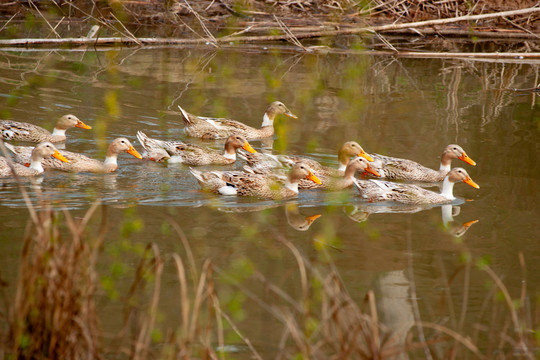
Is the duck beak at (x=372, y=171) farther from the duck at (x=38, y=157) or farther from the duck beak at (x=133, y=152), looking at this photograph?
the duck at (x=38, y=157)

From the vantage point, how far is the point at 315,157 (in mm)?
11508

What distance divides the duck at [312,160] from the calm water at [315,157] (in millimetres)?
507

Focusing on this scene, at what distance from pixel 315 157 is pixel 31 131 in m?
4.01

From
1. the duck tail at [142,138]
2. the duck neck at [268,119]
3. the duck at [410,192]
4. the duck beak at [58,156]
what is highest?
the duck neck at [268,119]

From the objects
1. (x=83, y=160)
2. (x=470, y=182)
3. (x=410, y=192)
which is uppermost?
(x=83, y=160)

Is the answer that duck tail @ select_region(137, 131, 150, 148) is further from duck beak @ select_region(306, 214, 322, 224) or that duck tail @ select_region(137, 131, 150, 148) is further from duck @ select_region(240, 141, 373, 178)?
duck beak @ select_region(306, 214, 322, 224)

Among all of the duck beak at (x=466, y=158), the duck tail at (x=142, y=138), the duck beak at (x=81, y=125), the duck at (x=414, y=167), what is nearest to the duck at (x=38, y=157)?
the duck tail at (x=142, y=138)

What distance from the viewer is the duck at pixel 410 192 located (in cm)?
964

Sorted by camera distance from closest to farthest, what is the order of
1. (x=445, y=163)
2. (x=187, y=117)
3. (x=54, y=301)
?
1. (x=54, y=301)
2. (x=445, y=163)
3. (x=187, y=117)

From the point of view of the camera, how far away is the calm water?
6.69 m

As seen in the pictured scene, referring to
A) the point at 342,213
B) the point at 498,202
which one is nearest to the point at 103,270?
the point at 342,213

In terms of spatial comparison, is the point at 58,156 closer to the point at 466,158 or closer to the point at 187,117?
the point at 187,117

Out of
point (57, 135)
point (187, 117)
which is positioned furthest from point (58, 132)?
point (187, 117)

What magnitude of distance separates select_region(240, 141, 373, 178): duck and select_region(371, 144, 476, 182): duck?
196 millimetres
